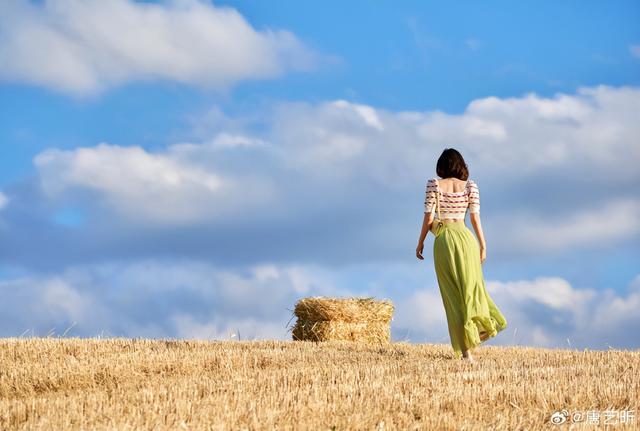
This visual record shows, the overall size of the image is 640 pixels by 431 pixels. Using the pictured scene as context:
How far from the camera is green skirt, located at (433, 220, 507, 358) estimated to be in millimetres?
11562

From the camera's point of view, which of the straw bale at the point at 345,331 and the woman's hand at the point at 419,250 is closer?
the woman's hand at the point at 419,250

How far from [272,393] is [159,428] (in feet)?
5.42

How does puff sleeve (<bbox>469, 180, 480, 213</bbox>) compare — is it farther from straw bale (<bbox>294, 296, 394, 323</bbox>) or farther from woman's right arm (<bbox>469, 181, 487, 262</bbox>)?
straw bale (<bbox>294, 296, 394, 323</bbox>)

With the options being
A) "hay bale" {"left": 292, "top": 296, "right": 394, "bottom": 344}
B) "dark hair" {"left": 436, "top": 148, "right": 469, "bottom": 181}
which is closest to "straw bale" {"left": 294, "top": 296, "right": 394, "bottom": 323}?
"hay bale" {"left": 292, "top": 296, "right": 394, "bottom": 344}

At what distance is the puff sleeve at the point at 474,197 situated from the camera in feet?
38.2

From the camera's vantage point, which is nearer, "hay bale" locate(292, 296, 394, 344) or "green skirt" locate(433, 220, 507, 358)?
"green skirt" locate(433, 220, 507, 358)

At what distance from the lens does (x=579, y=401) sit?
7980mm

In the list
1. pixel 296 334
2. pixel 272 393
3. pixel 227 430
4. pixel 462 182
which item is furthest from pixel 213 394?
pixel 296 334

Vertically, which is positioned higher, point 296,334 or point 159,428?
point 296,334

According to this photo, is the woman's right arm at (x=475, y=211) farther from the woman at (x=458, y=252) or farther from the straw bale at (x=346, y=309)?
the straw bale at (x=346, y=309)

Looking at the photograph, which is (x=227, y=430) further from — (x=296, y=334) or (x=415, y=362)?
(x=296, y=334)

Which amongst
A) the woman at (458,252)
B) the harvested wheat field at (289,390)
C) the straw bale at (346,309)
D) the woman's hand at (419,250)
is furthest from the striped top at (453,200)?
the straw bale at (346,309)

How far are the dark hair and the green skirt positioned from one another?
0.67 m

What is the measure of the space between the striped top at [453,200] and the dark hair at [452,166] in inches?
6.0
